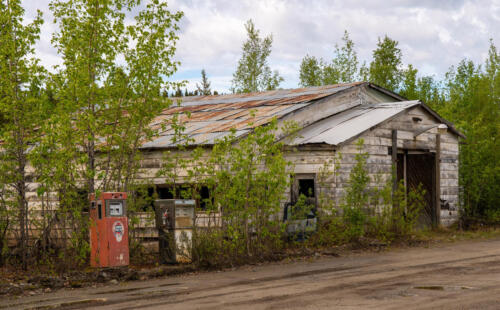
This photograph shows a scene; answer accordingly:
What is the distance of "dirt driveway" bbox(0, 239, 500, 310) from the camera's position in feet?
29.5

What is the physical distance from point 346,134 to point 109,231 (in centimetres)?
794

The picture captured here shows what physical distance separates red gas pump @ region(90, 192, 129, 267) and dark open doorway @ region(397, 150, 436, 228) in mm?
10728

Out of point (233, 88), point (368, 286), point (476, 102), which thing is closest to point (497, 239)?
point (368, 286)

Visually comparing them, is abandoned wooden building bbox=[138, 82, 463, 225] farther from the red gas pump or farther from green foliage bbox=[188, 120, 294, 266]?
the red gas pump

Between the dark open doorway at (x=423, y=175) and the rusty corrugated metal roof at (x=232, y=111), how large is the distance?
123 inches

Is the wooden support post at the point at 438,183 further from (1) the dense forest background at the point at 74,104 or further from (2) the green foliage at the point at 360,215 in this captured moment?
(1) the dense forest background at the point at 74,104

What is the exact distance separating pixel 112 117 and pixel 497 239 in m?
11.2

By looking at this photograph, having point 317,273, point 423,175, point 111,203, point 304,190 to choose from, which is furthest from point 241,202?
point 423,175

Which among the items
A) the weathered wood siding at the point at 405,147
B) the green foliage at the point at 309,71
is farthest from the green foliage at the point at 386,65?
the weathered wood siding at the point at 405,147

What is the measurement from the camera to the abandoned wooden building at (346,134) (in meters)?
18.2

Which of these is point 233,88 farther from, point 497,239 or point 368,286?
point 368,286

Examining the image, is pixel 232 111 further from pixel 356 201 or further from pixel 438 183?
pixel 438 183

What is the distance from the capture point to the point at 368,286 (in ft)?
34.3

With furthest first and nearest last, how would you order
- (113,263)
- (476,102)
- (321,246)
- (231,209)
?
1. (476,102)
2. (321,246)
3. (231,209)
4. (113,263)
